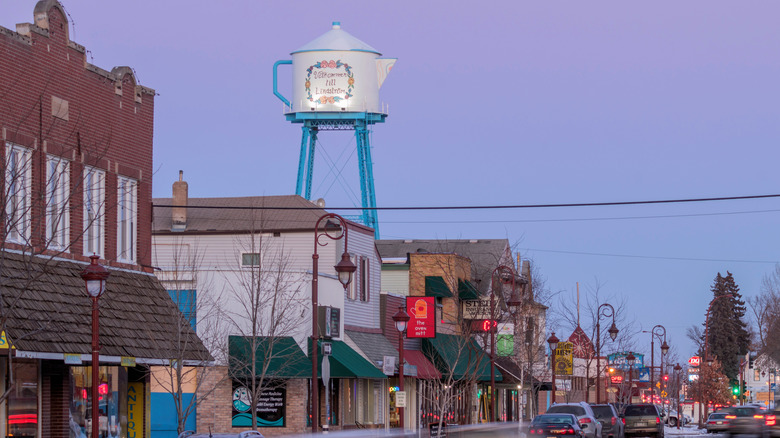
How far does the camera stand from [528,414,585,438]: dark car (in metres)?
31.1

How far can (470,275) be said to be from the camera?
2333 inches

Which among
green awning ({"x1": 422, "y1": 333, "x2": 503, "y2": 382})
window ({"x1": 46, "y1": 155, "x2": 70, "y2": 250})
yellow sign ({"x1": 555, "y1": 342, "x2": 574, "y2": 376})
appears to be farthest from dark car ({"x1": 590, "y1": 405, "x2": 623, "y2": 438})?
window ({"x1": 46, "y1": 155, "x2": 70, "y2": 250})

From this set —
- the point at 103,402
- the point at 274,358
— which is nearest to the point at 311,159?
the point at 274,358

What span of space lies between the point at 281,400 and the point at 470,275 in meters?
22.0

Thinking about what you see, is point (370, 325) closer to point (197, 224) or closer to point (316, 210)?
point (316, 210)

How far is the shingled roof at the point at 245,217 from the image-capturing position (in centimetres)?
4422

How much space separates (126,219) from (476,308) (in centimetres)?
3141

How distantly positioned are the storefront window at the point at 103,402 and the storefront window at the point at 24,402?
1.28 metres

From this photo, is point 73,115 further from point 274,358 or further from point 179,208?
point 179,208

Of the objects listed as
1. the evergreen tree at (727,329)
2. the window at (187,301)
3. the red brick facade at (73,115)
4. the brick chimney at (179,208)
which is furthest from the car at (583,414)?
the evergreen tree at (727,329)

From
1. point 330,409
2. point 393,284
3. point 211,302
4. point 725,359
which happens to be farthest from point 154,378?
point 725,359

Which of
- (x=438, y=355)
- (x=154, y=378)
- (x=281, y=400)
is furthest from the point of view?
(x=438, y=355)

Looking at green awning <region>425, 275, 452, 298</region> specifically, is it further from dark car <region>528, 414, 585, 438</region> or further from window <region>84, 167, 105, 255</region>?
window <region>84, 167, 105, 255</region>

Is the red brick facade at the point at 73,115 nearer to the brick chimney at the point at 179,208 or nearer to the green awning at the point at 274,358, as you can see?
the green awning at the point at 274,358
